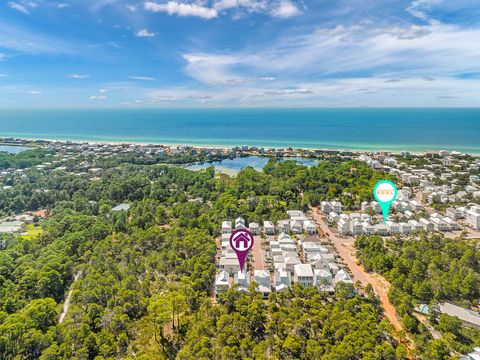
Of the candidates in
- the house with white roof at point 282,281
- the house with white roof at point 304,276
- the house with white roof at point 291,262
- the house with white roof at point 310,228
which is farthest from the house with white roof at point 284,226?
the house with white roof at point 282,281

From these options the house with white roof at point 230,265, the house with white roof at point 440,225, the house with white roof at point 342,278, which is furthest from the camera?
the house with white roof at point 440,225

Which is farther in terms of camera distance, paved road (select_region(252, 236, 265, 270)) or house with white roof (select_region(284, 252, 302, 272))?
paved road (select_region(252, 236, 265, 270))

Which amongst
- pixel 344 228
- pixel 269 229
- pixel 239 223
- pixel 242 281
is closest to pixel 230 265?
pixel 242 281

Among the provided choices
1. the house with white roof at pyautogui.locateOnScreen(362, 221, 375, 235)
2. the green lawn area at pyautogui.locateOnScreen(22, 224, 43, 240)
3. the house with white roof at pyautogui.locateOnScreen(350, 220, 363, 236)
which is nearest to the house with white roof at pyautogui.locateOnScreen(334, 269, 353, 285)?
the house with white roof at pyautogui.locateOnScreen(350, 220, 363, 236)

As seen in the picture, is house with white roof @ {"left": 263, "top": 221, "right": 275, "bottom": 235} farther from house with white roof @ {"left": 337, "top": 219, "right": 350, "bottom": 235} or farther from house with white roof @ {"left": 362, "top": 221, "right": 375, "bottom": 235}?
house with white roof @ {"left": 362, "top": 221, "right": 375, "bottom": 235}

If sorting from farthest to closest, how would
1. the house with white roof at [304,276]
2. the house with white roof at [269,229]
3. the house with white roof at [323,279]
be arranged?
1. the house with white roof at [269,229]
2. the house with white roof at [304,276]
3. the house with white roof at [323,279]

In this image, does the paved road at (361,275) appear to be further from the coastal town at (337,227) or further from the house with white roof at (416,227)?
the house with white roof at (416,227)
